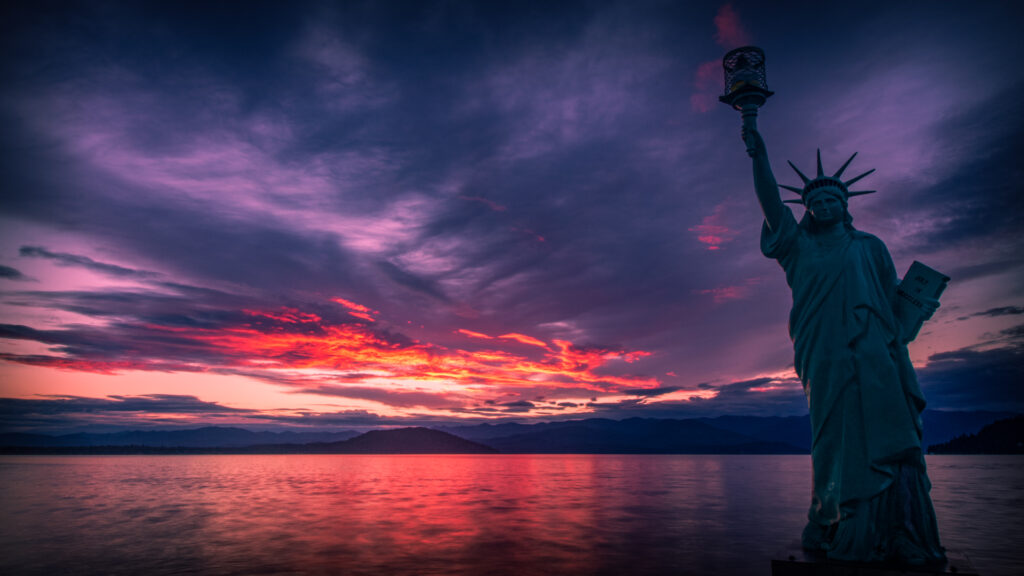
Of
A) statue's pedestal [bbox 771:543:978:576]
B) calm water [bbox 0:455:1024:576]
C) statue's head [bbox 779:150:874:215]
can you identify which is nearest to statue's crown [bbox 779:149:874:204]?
statue's head [bbox 779:150:874:215]

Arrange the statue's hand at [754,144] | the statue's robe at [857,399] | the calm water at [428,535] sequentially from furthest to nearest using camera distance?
the calm water at [428,535] < the statue's hand at [754,144] < the statue's robe at [857,399]

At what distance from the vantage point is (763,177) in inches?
334

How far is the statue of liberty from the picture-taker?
730 cm

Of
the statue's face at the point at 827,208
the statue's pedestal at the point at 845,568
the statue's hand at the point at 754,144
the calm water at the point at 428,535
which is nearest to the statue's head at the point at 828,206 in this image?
the statue's face at the point at 827,208

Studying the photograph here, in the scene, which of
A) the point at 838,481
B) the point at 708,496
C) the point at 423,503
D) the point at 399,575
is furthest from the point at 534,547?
Answer: the point at 708,496

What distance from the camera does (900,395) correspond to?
7547 mm

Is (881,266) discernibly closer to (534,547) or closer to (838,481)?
(838,481)

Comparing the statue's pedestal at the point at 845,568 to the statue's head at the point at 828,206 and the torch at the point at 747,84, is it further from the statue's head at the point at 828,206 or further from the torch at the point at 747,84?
the torch at the point at 747,84

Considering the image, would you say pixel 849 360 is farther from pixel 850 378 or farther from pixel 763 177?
pixel 763 177

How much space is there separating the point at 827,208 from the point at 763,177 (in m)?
1.21

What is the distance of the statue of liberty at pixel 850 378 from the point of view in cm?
730

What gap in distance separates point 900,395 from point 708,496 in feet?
91.7

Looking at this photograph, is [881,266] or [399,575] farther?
[399,575]

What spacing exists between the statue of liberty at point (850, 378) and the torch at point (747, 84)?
0.26 m
